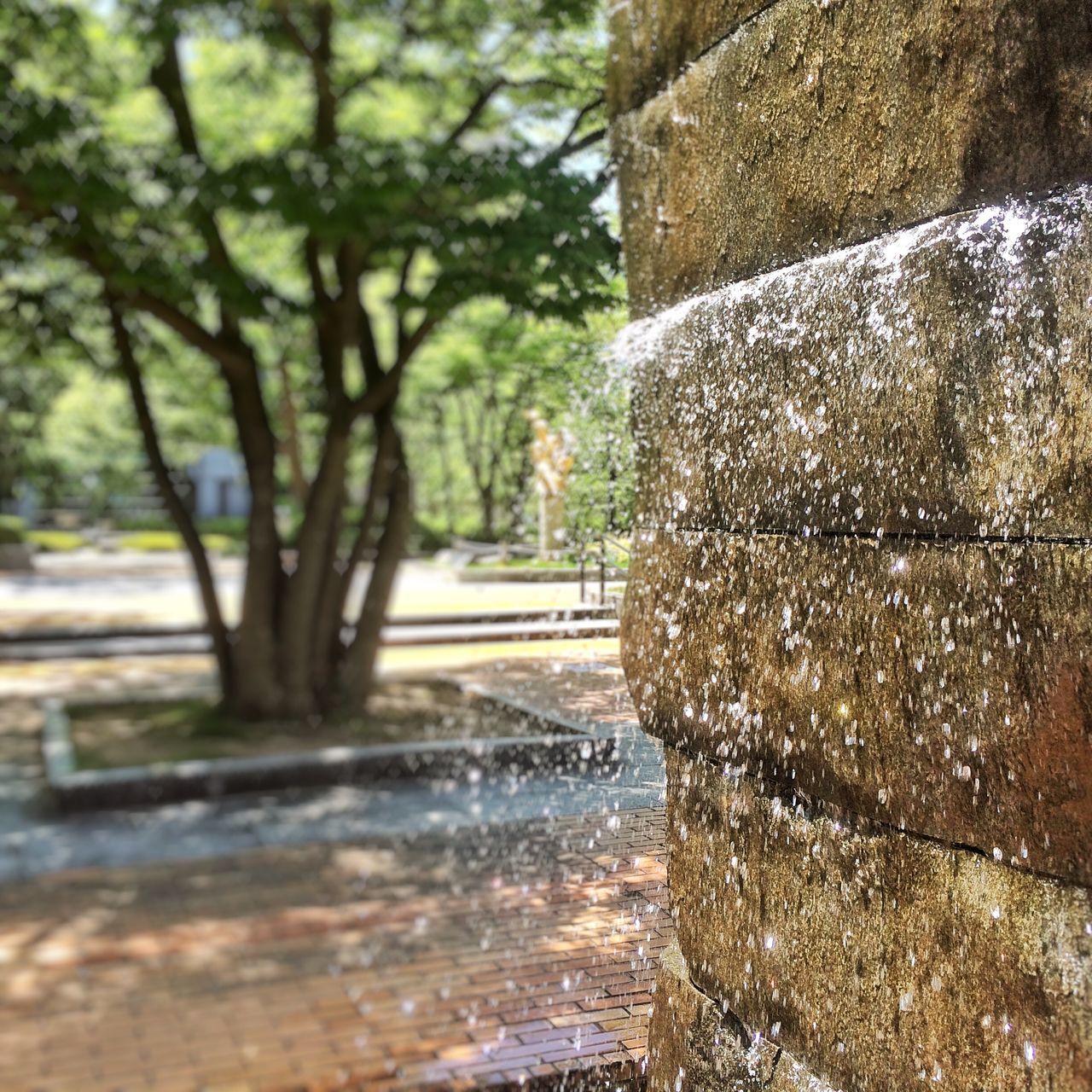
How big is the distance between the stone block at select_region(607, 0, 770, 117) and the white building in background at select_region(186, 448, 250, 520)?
41789 millimetres

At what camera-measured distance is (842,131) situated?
4.75 ft

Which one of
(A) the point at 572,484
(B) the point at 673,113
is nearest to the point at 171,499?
(A) the point at 572,484

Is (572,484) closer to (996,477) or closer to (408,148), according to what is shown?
(996,477)

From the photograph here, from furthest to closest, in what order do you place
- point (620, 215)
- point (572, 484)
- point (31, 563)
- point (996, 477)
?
point (31, 563) → point (572, 484) → point (620, 215) → point (996, 477)

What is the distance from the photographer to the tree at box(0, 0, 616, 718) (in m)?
7.06

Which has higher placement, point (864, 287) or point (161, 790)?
point (864, 287)

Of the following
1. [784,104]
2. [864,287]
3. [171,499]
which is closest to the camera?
[864,287]

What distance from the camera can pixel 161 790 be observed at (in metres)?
7.21

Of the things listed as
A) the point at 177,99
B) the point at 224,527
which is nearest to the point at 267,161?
A: the point at 177,99

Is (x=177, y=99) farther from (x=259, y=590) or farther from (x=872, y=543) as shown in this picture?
(x=872, y=543)

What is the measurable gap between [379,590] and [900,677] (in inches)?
331

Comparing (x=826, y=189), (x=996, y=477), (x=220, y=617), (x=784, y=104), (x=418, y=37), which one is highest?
(x=418, y=37)

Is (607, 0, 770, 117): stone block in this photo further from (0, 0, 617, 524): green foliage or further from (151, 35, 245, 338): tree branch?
(151, 35, 245, 338): tree branch

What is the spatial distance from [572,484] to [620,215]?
0.69 m
